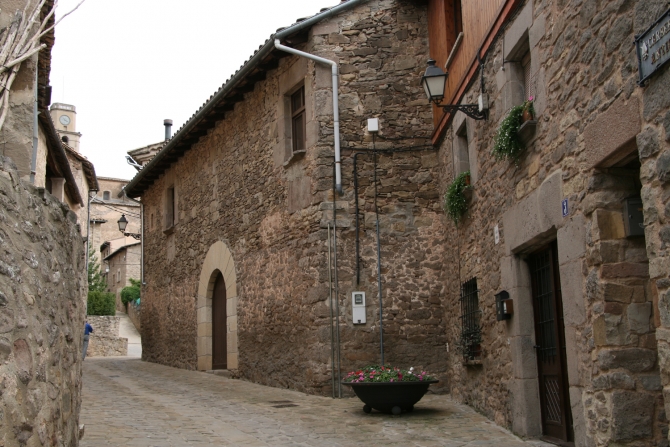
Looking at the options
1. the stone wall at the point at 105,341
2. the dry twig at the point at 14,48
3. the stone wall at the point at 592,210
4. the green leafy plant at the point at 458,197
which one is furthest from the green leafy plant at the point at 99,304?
the dry twig at the point at 14,48

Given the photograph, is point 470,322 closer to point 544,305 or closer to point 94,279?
point 544,305

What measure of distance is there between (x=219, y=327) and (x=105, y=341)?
1341 cm

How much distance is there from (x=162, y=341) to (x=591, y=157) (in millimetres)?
13330

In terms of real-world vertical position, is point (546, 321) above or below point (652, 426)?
above

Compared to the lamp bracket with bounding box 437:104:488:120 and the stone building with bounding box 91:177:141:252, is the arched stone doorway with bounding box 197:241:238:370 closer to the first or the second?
the lamp bracket with bounding box 437:104:488:120

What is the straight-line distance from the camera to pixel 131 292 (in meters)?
34.3

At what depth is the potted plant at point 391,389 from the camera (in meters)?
7.61

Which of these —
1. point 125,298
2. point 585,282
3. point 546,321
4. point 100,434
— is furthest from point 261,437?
point 125,298

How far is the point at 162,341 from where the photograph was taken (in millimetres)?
16453

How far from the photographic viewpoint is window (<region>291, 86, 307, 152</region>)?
1055cm

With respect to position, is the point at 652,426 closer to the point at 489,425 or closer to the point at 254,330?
the point at 489,425

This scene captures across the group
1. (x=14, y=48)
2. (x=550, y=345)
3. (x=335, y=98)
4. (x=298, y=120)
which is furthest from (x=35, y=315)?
(x=298, y=120)

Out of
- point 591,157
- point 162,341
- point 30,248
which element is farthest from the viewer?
point 162,341

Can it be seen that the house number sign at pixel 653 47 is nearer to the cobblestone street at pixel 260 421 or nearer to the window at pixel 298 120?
the cobblestone street at pixel 260 421
